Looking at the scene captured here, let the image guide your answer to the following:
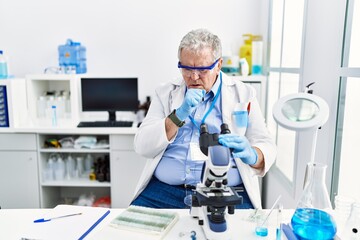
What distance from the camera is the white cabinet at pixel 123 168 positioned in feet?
8.91

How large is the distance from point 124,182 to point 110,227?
1692 mm

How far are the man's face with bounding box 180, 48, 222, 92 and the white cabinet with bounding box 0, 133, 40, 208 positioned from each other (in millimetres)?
1732

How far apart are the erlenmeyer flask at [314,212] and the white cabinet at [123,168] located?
1.87 m

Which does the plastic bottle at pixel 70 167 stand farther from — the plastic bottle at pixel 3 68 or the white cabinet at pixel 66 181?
the plastic bottle at pixel 3 68

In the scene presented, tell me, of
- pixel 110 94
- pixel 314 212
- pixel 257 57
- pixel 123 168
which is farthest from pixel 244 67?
pixel 314 212

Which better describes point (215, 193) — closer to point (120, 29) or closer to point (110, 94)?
point (110, 94)

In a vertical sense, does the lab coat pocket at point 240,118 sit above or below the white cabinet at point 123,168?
above

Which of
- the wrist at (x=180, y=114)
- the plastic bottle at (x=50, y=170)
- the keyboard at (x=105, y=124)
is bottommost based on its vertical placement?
the plastic bottle at (x=50, y=170)

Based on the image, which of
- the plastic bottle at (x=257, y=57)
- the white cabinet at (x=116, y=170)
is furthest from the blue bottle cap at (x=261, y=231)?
the plastic bottle at (x=257, y=57)

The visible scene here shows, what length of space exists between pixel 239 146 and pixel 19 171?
7.36 ft

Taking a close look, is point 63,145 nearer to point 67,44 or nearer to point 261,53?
point 67,44

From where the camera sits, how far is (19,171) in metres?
2.76

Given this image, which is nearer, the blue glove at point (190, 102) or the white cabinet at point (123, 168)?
the blue glove at point (190, 102)

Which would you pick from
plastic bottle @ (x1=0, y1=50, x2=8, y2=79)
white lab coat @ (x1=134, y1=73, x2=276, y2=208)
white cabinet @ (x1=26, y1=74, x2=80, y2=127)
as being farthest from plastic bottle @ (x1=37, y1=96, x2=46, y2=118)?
white lab coat @ (x1=134, y1=73, x2=276, y2=208)
